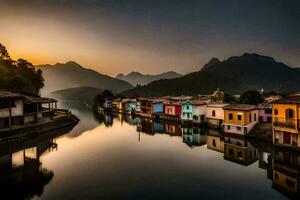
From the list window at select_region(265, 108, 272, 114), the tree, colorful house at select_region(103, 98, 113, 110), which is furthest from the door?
colorful house at select_region(103, 98, 113, 110)

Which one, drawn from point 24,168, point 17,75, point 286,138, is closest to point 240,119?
point 286,138

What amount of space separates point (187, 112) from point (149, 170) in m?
35.9

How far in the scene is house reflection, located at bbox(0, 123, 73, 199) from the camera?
21.7 meters

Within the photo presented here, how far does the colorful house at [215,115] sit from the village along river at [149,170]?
9.90 meters

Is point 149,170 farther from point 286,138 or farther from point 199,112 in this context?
point 199,112

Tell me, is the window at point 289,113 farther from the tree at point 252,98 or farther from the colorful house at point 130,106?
the colorful house at point 130,106

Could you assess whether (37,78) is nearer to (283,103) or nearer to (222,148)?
(222,148)

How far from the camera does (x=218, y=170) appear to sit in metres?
27.2

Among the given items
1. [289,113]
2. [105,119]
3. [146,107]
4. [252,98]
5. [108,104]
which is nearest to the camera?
[289,113]

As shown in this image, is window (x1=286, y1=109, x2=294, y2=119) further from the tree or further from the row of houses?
the tree

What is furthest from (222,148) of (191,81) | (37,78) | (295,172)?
(191,81)

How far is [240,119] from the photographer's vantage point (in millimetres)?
42812

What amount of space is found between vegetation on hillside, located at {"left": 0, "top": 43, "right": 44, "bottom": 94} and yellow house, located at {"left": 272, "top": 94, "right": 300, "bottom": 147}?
6091cm

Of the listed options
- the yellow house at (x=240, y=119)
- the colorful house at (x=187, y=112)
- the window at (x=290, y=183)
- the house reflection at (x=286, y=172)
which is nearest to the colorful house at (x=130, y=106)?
the colorful house at (x=187, y=112)
